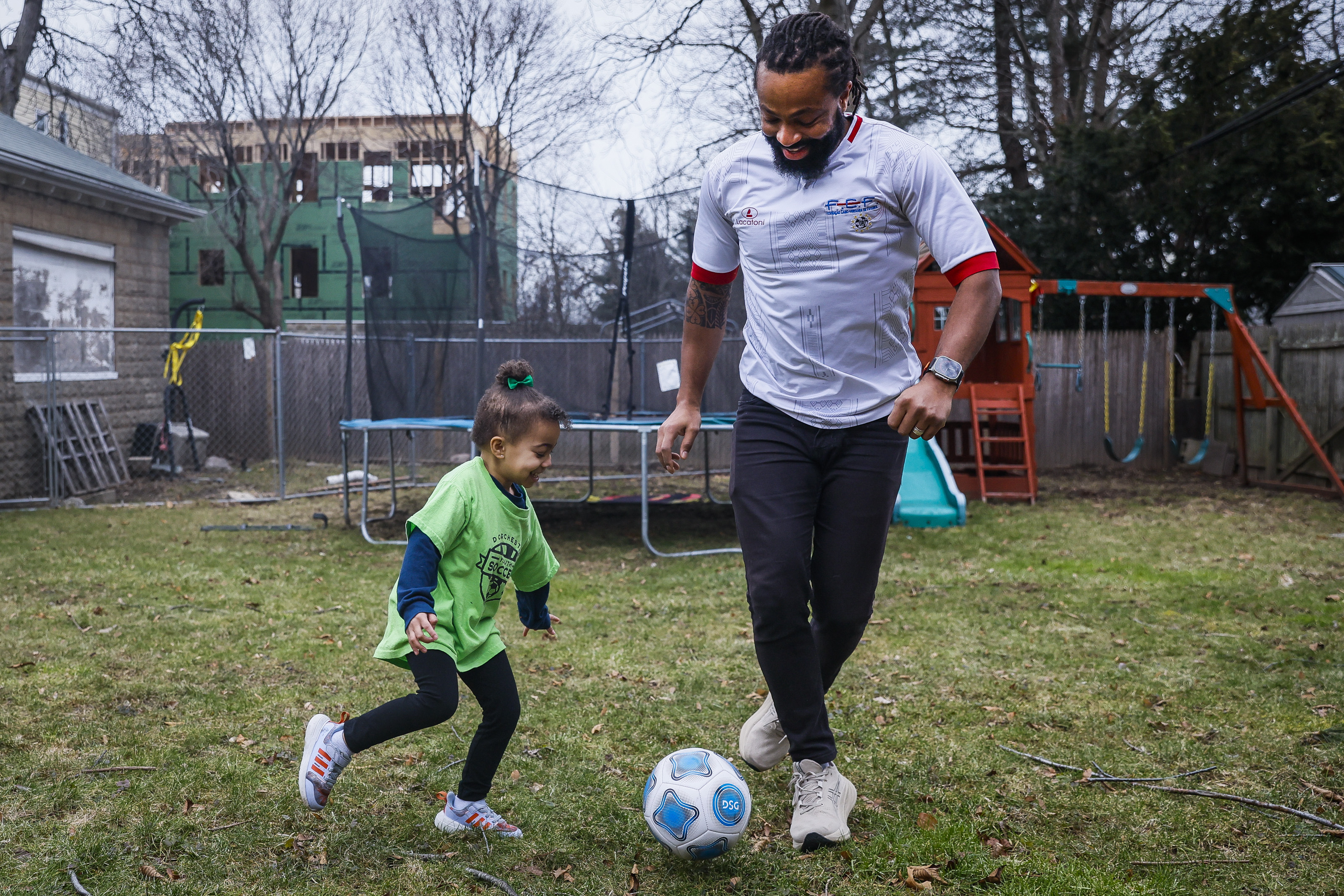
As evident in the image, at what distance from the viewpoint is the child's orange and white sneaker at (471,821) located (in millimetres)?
2711

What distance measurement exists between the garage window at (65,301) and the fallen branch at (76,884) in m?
10.6

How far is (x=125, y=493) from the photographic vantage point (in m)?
11.4

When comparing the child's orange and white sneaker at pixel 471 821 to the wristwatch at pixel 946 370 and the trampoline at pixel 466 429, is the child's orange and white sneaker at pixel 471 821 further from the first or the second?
the trampoline at pixel 466 429

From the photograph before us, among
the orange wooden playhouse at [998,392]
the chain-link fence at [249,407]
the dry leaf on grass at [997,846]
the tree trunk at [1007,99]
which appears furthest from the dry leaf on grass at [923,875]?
the tree trunk at [1007,99]

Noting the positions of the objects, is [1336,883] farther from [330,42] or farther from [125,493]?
[330,42]

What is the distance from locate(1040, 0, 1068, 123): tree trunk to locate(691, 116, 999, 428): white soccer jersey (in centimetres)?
1570

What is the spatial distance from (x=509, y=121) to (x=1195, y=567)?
1647 centimetres

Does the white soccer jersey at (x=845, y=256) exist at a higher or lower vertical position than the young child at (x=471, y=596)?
higher

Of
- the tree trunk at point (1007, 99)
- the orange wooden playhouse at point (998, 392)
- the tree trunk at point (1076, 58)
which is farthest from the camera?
the tree trunk at point (1076, 58)

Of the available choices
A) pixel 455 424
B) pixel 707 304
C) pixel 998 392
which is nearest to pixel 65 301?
pixel 455 424

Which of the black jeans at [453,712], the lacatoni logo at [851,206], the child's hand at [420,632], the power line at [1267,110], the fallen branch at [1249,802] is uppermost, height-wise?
the power line at [1267,110]

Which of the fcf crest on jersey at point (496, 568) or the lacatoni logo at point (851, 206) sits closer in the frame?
the lacatoni logo at point (851, 206)

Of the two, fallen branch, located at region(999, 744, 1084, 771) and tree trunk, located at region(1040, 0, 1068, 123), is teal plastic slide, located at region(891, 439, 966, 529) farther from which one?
tree trunk, located at region(1040, 0, 1068, 123)

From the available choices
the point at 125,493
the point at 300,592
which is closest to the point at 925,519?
the point at 300,592
